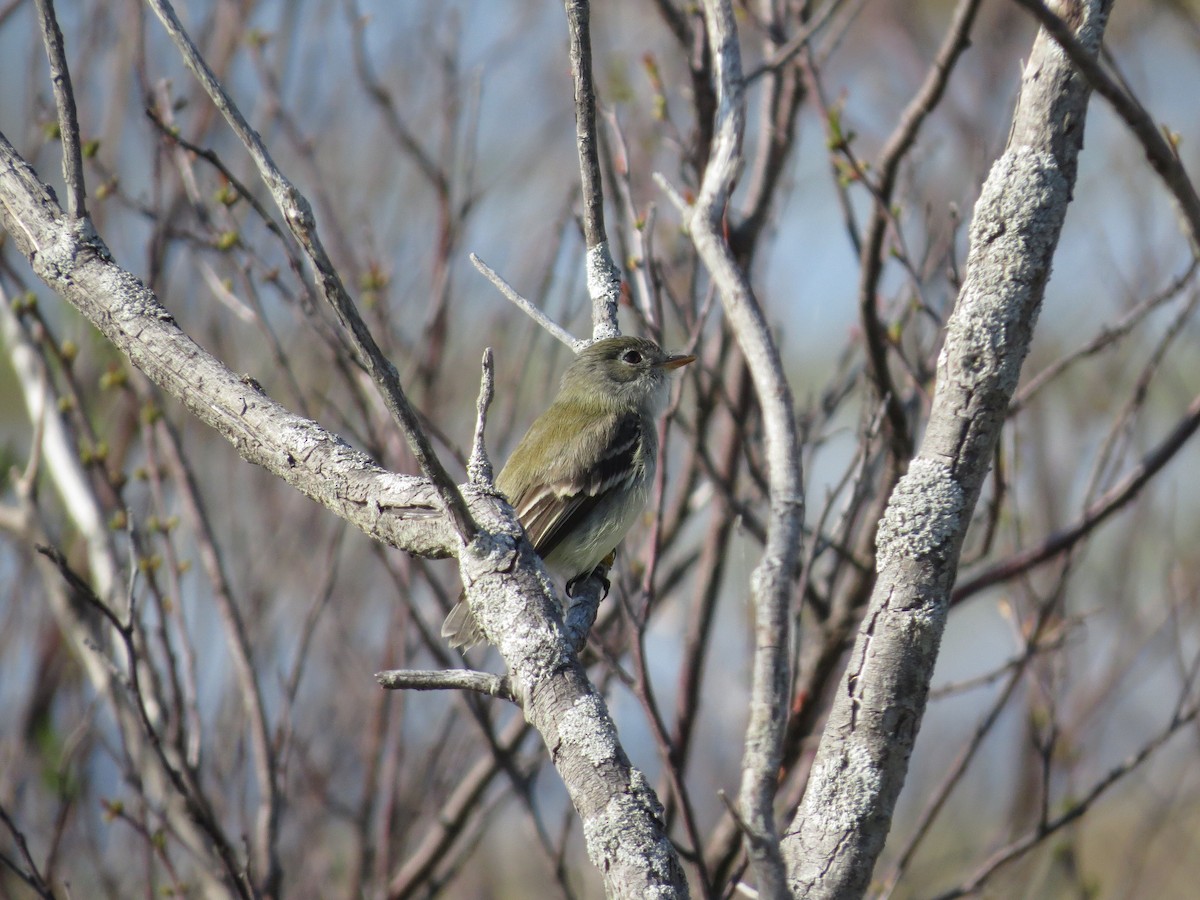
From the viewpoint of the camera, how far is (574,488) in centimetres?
433

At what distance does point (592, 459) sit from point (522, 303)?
1.43 meters

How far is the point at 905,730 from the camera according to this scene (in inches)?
74.4

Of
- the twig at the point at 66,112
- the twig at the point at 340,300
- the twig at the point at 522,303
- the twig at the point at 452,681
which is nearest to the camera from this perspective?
the twig at the point at 340,300

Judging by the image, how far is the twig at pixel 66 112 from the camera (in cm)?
241

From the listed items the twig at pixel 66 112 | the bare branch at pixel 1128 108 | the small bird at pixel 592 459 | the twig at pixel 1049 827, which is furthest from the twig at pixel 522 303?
the twig at pixel 1049 827

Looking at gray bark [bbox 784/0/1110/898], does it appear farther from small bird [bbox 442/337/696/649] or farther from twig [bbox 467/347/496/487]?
small bird [bbox 442/337/696/649]

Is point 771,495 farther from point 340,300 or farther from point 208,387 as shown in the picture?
point 208,387

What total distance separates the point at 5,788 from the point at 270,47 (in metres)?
3.46

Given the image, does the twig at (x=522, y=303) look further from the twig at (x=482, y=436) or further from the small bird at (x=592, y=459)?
the twig at (x=482, y=436)

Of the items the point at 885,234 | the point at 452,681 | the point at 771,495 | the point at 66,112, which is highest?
the point at 885,234

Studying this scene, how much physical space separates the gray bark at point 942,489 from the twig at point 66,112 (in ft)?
5.85

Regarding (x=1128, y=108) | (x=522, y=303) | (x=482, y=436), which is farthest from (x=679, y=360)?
(x=1128, y=108)

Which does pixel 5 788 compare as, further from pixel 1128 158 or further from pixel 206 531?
pixel 1128 158

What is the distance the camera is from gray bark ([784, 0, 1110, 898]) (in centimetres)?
186
